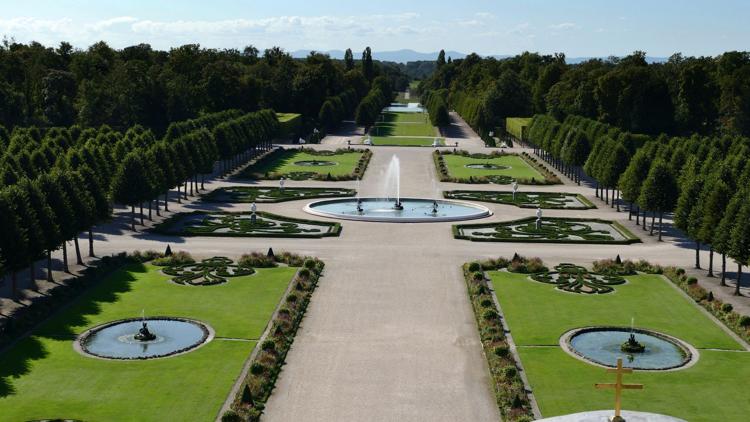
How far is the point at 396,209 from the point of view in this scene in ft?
293

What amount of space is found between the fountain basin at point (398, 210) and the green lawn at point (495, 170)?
21.7 m

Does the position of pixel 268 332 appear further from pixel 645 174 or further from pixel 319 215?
pixel 645 174

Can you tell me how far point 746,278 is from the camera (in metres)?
61.1

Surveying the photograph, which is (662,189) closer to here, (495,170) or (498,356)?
(498,356)

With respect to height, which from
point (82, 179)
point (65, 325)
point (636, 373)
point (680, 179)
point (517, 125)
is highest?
point (82, 179)

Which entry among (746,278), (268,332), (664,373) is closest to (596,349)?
(664,373)

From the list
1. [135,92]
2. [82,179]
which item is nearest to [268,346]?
[82,179]

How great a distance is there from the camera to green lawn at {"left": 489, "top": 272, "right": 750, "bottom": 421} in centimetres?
3778

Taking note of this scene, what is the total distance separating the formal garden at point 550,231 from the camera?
73.9 m

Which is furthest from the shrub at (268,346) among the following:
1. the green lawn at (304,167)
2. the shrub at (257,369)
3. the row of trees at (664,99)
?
the row of trees at (664,99)

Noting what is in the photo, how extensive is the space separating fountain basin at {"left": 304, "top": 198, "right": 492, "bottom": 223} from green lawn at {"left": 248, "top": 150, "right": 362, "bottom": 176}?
22.5 m

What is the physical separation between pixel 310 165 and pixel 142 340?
8195 cm

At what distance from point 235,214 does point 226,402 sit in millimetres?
48356

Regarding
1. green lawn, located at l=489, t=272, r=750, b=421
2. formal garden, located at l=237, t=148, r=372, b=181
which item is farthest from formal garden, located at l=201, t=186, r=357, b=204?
green lawn, located at l=489, t=272, r=750, b=421
